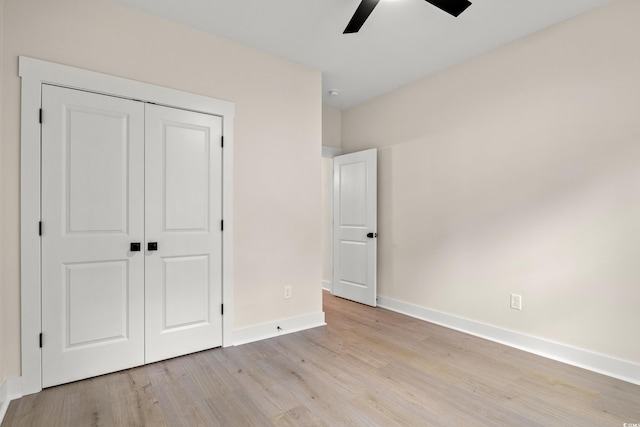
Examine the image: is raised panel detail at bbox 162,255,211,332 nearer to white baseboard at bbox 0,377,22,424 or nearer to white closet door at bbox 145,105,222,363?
white closet door at bbox 145,105,222,363

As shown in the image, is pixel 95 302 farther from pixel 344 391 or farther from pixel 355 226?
pixel 355 226

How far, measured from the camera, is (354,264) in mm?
4398

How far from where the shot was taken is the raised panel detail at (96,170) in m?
2.22

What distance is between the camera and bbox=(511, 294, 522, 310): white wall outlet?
9.46 feet

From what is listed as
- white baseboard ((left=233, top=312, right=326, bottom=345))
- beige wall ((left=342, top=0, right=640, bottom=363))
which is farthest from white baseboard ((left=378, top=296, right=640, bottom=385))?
white baseboard ((left=233, top=312, right=326, bottom=345))

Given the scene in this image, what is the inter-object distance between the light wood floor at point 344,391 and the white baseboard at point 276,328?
0.12 metres

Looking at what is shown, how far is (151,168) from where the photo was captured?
251cm

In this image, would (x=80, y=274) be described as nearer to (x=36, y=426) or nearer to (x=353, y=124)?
(x=36, y=426)

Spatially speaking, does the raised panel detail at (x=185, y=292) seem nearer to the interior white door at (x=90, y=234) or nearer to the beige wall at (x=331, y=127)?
the interior white door at (x=90, y=234)

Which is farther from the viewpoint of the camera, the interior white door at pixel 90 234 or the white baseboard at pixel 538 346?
the white baseboard at pixel 538 346

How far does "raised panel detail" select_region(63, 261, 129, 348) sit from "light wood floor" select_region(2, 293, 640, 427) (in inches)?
12.0

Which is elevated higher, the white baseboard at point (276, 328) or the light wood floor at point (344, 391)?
the white baseboard at point (276, 328)

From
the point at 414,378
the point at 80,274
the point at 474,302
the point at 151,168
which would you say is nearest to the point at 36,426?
the point at 80,274

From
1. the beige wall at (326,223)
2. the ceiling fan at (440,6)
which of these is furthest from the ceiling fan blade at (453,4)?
the beige wall at (326,223)
